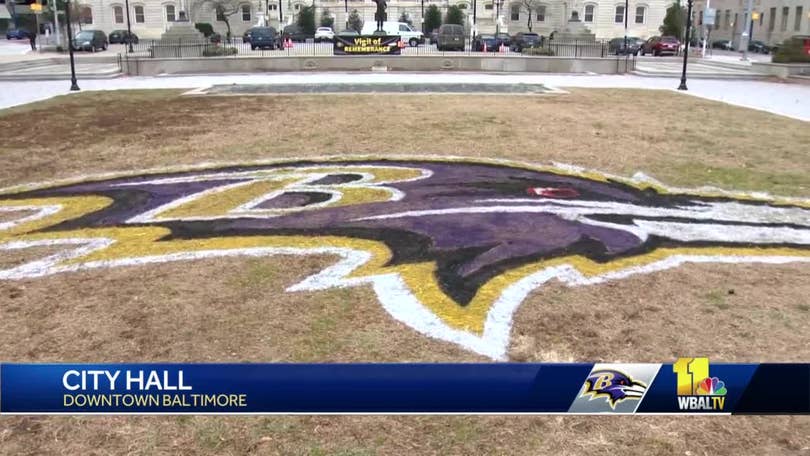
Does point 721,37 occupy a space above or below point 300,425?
above

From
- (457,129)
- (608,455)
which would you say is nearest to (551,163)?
(457,129)

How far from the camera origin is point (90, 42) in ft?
170

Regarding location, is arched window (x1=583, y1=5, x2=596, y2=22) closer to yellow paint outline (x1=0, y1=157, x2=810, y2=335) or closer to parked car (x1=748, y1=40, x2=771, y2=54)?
parked car (x1=748, y1=40, x2=771, y2=54)

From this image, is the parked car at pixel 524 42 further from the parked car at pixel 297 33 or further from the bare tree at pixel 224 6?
the bare tree at pixel 224 6

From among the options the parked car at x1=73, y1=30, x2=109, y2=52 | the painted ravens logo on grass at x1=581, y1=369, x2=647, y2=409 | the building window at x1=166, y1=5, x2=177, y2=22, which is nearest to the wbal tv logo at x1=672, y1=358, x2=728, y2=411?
the painted ravens logo on grass at x1=581, y1=369, x2=647, y2=409

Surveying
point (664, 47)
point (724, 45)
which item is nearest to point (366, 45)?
point (664, 47)

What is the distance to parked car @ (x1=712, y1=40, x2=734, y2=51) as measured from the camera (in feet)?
232

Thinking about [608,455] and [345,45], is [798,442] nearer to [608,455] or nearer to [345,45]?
[608,455]

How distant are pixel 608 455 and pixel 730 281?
3285mm

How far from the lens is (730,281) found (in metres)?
6.27

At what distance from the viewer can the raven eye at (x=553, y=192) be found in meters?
9.16

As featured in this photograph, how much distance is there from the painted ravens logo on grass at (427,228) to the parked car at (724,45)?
69881 mm

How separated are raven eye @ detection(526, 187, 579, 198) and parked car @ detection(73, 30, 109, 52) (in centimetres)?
5060

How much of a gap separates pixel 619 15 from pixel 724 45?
13771 millimetres
